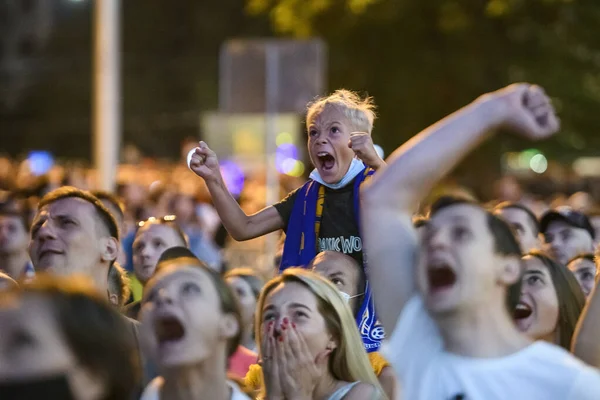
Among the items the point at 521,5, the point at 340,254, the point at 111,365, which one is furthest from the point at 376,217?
the point at 521,5

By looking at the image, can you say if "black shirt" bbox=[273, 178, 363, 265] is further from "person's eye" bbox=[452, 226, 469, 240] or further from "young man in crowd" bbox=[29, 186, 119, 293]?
"person's eye" bbox=[452, 226, 469, 240]

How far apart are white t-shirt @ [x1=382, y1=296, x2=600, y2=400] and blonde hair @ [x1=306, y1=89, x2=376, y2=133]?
2712 millimetres

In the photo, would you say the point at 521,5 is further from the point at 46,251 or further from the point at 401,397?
the point at 401,397

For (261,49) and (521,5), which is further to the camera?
(521,5)

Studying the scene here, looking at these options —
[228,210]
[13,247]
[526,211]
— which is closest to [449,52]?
[526,211]

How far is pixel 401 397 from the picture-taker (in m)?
3.92

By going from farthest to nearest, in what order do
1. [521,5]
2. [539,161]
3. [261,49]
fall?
[539,161]
[521,5]
[261,49]

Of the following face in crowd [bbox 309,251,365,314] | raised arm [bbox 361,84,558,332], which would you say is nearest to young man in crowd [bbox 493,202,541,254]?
face in crowd [bbox 309,251,365,314]

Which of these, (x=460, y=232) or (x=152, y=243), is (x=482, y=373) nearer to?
(x=460, y=232)

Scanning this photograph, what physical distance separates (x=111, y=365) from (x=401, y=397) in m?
0.94

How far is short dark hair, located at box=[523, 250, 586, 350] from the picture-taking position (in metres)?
5.86

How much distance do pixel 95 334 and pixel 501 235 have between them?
49.1 inches

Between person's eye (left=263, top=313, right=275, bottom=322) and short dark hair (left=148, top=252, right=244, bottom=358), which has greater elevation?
short dark hair (left=148, top=252, right=244, bottom=358)

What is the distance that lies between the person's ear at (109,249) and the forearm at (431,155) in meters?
2.36
